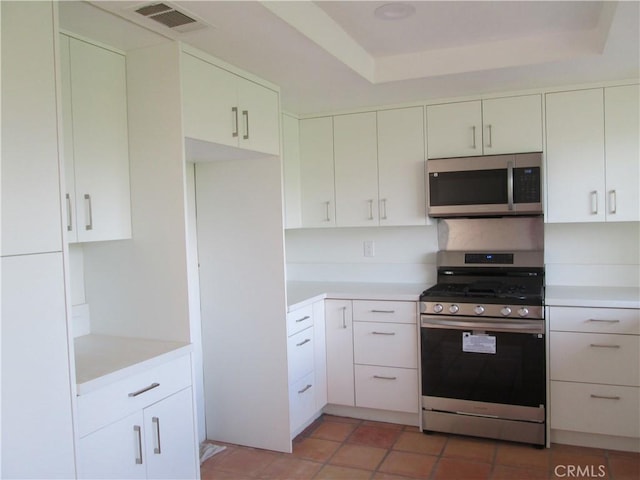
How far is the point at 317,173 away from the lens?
156 inches

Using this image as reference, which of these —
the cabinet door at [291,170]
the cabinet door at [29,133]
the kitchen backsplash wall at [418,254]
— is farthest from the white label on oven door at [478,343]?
the cabinet door at [29,133]

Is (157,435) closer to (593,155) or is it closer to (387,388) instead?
(387,388)

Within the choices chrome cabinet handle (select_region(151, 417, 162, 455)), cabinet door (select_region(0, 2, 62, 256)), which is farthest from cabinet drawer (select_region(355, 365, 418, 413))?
cabinet door (select_region(0, 2, 62, 256))

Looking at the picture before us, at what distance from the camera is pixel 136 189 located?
8.16ft

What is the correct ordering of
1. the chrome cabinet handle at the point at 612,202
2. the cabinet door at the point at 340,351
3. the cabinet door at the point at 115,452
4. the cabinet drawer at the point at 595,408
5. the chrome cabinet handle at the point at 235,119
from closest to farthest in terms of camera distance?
the cabinet door at the point at 115,452
the chrome cabinet handle at the point at 235,119
the cabinet drawer at the point at 595,408
the chrome cabinet handle at the point at 612,202
the cabinet door at the point at 340,351

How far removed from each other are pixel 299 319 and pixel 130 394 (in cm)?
137

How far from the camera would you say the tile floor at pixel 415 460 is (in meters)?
2.93

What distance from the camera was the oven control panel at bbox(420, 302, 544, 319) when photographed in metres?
3.16

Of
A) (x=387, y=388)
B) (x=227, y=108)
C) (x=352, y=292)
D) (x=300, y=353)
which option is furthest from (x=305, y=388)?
(x=227, y=108)

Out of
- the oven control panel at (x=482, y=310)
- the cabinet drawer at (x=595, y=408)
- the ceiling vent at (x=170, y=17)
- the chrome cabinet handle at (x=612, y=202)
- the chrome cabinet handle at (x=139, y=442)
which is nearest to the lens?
the ceiling vent at (x=170, y=17)

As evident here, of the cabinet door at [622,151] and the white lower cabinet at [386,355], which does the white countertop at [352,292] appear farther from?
the cabinet door at [622,151]

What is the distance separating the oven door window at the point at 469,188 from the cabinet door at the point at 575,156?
294mm

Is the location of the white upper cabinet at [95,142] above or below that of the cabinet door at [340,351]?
above

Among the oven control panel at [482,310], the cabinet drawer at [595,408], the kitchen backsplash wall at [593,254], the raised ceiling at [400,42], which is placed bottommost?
the cabinet drawer at [595,408]
